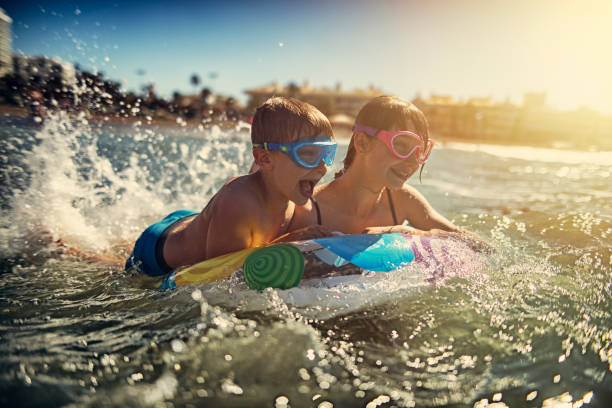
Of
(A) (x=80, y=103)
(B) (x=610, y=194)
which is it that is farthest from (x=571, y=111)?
(A) (x=80, y=103)

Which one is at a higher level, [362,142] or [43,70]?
[43,70]

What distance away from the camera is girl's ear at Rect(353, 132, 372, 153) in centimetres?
324

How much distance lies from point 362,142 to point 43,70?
14.7ft

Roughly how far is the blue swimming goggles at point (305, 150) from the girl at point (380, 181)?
26.1 inches

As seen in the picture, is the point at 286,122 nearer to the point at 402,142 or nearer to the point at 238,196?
the point at 238,196

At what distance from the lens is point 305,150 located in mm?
2590

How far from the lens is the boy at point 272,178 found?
2605 mm

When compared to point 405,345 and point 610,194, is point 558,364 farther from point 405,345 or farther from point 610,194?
point 610,194

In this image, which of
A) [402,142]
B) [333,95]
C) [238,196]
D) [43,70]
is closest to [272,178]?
[238,196]

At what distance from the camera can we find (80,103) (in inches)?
239

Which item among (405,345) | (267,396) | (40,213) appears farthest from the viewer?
(40,213)

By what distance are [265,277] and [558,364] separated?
160cm

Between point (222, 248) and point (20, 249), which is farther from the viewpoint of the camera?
point (20, 249)

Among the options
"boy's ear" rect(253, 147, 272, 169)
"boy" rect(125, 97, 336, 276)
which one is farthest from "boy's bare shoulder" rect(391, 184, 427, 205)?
"boy's ear" rect(253, 147, 272, 169)
